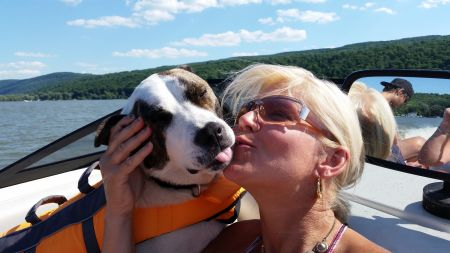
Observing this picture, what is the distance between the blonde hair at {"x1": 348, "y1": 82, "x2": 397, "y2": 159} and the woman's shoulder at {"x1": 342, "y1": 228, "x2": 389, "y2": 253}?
0.61m

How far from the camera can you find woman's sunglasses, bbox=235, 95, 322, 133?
1.92m

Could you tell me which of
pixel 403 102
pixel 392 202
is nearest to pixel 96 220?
pixel 392 202

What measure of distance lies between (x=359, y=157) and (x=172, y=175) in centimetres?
94

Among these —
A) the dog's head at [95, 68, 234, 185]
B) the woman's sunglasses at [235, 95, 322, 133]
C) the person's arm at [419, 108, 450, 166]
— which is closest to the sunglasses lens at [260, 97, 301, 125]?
the woman's sunglasses at [235, 95, 322, 133]

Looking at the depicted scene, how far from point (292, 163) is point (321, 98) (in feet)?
1.15

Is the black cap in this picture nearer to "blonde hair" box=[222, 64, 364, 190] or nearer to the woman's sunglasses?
"blonde hair" box=[222, 64, 364, 190]

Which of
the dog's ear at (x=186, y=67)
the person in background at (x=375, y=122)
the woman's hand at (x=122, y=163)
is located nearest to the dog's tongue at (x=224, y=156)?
the woman's hand at (x=122, y=163)

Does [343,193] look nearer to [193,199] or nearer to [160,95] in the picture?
[193,199]

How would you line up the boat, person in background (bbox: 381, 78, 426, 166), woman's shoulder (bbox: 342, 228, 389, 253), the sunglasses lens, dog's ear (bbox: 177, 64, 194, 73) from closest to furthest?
woman's shoulder (bbox: 342, 228, 389, 253) → the boat → the sunglasses lens → person in background (bbox: 381, 78, 426, 166) → dog's ear (bbox: 177, 64, 194, 73)

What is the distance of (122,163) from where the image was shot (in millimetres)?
1992

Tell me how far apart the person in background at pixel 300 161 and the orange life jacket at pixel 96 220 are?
337 mm

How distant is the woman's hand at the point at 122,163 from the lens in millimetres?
1981

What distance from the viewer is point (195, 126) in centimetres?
229

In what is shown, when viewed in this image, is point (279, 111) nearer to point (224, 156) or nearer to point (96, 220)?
point (224, 156)
